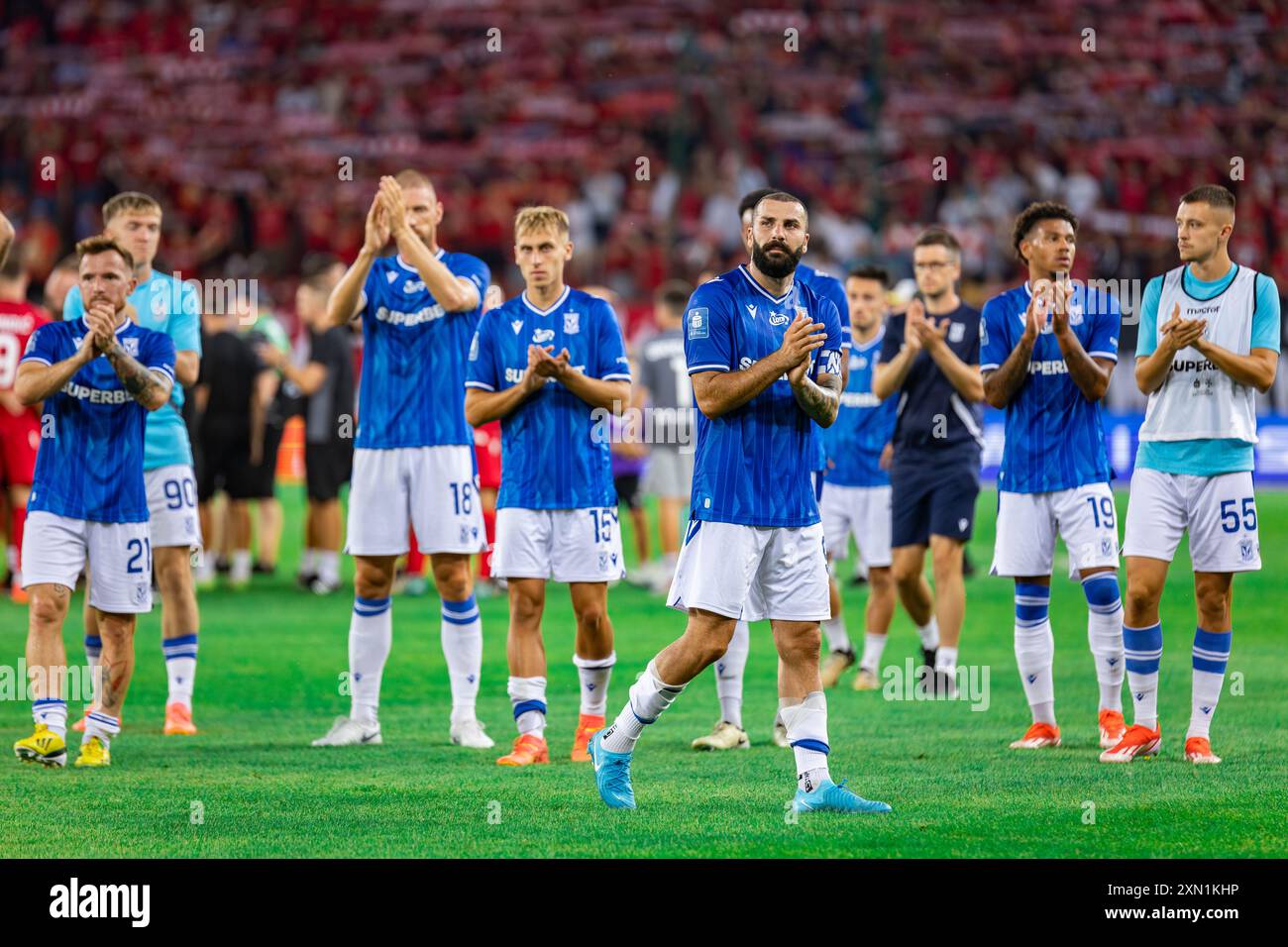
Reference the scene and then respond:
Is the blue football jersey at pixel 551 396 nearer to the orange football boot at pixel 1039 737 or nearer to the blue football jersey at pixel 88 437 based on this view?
the blue football jersey at pixel 88 437

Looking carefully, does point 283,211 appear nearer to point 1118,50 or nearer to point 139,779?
point 1118,50

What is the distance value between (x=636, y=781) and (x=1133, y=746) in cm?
233

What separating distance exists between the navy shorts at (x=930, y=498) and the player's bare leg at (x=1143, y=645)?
191cm

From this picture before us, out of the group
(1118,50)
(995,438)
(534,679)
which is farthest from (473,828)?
(1118,50)

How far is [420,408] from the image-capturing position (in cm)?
893

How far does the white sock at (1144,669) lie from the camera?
8430 millimetres

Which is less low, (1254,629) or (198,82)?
(198,82)

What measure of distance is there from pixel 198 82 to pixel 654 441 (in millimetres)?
20605

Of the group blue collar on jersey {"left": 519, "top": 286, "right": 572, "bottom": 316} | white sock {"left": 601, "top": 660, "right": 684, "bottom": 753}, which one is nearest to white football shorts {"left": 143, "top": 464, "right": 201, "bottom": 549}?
blue collar on jersey {"left": 519, "top": 286, "right": 572, "bottom": 316}

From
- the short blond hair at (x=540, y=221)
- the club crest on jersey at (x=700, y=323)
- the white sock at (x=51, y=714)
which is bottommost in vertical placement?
the white sock at (x=51, y=714)

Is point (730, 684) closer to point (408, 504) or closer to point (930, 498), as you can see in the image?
point (408, 504)

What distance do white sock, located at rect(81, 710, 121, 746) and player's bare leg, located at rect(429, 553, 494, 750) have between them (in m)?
1.63

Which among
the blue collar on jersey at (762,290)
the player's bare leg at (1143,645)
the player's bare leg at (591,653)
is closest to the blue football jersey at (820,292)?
the blue collar on jersey at (762,290)

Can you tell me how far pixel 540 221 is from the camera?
8469 mm
